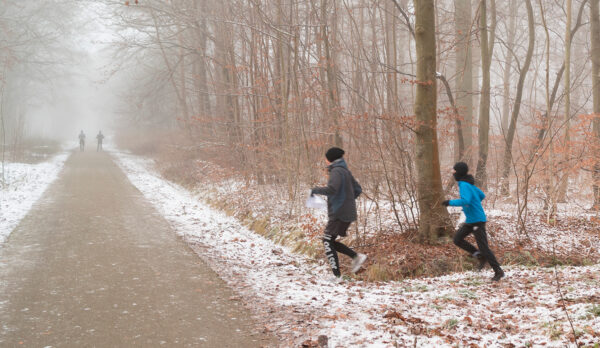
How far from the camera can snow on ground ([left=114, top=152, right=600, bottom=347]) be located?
407 centimetres

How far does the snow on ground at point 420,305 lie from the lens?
4070 mm

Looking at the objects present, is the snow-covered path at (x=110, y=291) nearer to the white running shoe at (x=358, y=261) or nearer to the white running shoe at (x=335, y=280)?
the white running shoe at (x=335, y=280)

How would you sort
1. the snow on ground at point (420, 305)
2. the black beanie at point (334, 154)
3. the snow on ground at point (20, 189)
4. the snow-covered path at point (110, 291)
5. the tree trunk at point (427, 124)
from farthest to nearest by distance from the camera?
the snow on ground at point (20, 189) → the tree trunk at point (427, 124) → the black beanie at point (334, 154) → the snow-covered path at point (110, 291) → the snow on ground at point (420, 305)

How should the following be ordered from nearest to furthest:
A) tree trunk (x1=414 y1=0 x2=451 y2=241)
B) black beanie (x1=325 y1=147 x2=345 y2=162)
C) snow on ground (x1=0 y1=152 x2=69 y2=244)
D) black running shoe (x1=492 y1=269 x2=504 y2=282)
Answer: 1. black running shoe (x1=492 y1=269 x2=504 y2=282)
2. black beanie (x1=325 y1=147 x2=345 y2=162)
3. tree trunk (x1=414 y1=0 x2=451 y2=241)
4. snow on ground (x1=0 y1=152 x2=69 y2=244)

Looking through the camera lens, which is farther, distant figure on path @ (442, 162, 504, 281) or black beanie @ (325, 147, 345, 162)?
black beanie @ (325, 147, 345, 162)

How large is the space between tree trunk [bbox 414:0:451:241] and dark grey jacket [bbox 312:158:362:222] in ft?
5.34

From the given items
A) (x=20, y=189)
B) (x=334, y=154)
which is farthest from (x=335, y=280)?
(x=20, y=189)

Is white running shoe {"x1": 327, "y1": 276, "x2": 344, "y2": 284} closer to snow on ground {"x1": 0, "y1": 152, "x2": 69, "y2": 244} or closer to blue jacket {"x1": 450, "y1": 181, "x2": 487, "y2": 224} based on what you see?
blue jacket {"x1": 450, "y1": 181, "x2": 487, "y2": 224}

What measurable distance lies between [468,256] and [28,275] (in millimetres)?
6999

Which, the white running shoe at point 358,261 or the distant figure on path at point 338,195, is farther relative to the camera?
the white running shoe at point 358,261

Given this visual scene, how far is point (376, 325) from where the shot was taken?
4.50 metres

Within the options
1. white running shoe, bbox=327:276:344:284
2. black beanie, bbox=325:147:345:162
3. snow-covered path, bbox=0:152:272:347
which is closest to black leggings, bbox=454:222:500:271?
white running shoe, bbox=327:276:344:284

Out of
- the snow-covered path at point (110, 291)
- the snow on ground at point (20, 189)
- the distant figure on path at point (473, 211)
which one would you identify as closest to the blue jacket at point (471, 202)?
the distant figure on path at point (473, 211)

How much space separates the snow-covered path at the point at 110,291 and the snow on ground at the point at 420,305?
20.2 inches
